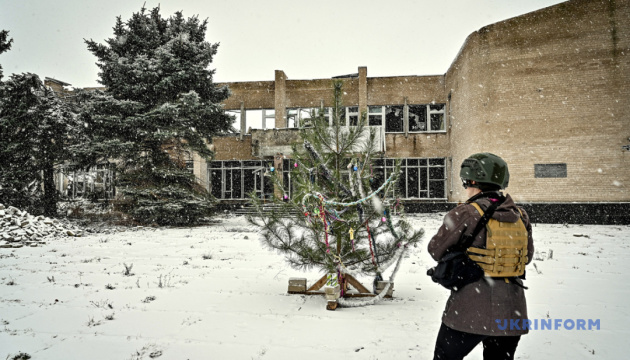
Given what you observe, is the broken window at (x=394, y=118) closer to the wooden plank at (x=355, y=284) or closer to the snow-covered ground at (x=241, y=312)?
the snow-covered ground at (x=241, y=312)

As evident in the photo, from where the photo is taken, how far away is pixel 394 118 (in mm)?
25109

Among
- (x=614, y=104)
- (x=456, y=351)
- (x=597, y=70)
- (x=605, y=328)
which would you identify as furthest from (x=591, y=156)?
(x=456, y=351)

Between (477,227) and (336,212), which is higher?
(477,227)

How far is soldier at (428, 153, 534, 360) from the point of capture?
2051 mm

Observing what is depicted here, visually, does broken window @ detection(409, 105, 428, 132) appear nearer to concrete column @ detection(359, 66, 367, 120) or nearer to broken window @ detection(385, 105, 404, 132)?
broken window @ detection(385, 105, 404, 132)

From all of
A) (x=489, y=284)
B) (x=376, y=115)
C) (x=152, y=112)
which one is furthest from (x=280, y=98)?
(x=489, y=284)

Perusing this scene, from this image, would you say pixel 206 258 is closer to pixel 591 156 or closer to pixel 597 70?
pixel 591 156

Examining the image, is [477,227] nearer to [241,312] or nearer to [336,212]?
[336,212]

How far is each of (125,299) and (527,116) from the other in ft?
57.9

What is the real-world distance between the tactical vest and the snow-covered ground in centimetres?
164

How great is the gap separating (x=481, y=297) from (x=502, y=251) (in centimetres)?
30

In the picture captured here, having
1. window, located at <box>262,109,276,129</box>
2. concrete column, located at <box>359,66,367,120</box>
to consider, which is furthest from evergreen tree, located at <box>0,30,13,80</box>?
concrete column, located at <box>359,66,367,120</box>

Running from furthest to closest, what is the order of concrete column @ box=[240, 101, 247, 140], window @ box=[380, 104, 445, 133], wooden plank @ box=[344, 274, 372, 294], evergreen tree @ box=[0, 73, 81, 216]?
concrete column @ box=[240, 101, 247, 140] < window @ box=[380, 104, 445, 133] < evergreen tree @ box=[0, 73, 81, 216] < wooden plank @ box=[344, 274, 372, 294]

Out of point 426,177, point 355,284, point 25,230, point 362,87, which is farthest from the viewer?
point 362,87
